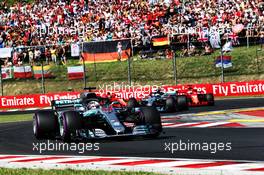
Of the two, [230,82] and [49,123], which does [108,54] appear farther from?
[49,123]

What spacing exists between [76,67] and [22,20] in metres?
9.60

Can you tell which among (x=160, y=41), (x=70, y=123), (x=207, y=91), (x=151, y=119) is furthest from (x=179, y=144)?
(x=160, y=41)

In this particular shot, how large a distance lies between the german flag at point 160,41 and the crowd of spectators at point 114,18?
13.2 inches

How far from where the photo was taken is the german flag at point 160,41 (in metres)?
33.2

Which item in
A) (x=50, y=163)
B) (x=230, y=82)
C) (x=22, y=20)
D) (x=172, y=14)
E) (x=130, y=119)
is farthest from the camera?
(x=22, y=20)

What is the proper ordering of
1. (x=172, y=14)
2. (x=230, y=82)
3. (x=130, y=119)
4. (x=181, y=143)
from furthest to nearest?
(x=172, y=14)
(x=230, y=82)
(x=130, y=119)
(x=181, y=143)

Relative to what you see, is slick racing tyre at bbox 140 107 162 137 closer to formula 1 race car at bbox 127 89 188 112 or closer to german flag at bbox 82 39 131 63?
formula 1 race car at bbox 127 89 188 112

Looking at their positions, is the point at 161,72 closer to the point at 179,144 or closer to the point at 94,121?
Answer: the point at 94,121

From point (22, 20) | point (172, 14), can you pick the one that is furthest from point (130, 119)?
point (22, 20)

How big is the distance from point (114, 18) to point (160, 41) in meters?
5.19

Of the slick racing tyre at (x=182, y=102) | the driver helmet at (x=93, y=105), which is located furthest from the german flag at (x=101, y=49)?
the driver helmet at (x=93, y=105)

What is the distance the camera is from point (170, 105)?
22.2m

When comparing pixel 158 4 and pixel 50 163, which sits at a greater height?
pixel 158 4

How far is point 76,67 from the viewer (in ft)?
105
